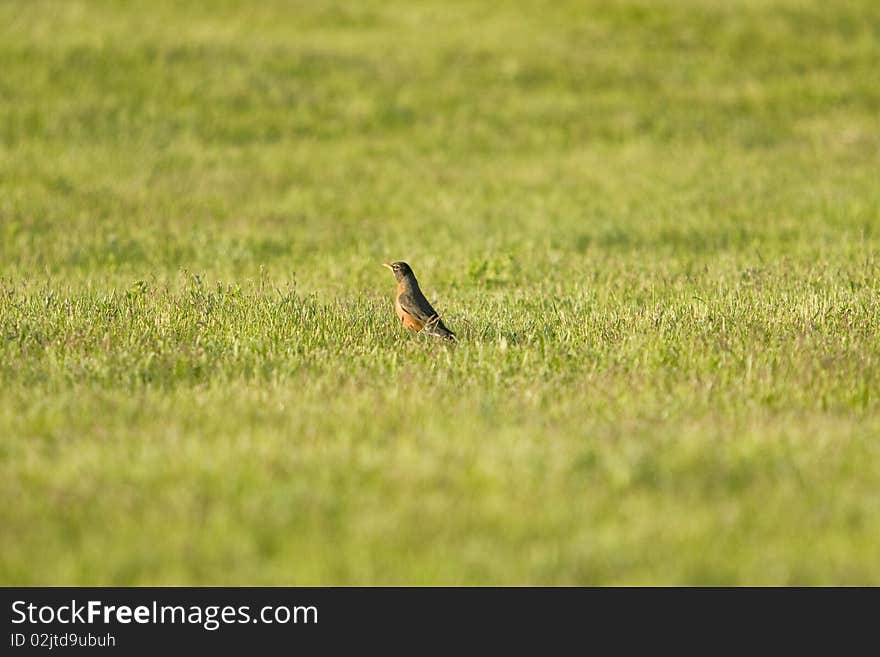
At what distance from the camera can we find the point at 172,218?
18.2 m

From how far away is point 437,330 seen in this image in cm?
930

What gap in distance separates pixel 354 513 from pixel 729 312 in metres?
5.71

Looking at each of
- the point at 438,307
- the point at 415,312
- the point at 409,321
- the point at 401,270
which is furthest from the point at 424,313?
the point at 438,307

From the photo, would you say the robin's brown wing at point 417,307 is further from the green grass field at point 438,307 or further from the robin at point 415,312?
the green grass field at point 438,307

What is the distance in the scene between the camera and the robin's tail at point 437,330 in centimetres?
925

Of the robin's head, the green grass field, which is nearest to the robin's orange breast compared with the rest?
the green grass field

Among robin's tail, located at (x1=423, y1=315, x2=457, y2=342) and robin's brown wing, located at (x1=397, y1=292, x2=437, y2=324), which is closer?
robin's tail, located at (x1=423, y1=315, x2=457, y2=342)

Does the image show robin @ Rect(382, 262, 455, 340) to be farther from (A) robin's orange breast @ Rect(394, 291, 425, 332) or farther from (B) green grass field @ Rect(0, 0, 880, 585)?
(B) green grass field @ Rect(0, 0, 880, 585)

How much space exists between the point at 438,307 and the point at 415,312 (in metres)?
2.34

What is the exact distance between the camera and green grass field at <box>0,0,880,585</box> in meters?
5.46

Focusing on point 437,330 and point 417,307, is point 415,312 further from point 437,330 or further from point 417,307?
point 437,330

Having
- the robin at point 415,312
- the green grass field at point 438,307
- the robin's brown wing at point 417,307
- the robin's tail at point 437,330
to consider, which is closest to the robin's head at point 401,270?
the robin at point 415,312
